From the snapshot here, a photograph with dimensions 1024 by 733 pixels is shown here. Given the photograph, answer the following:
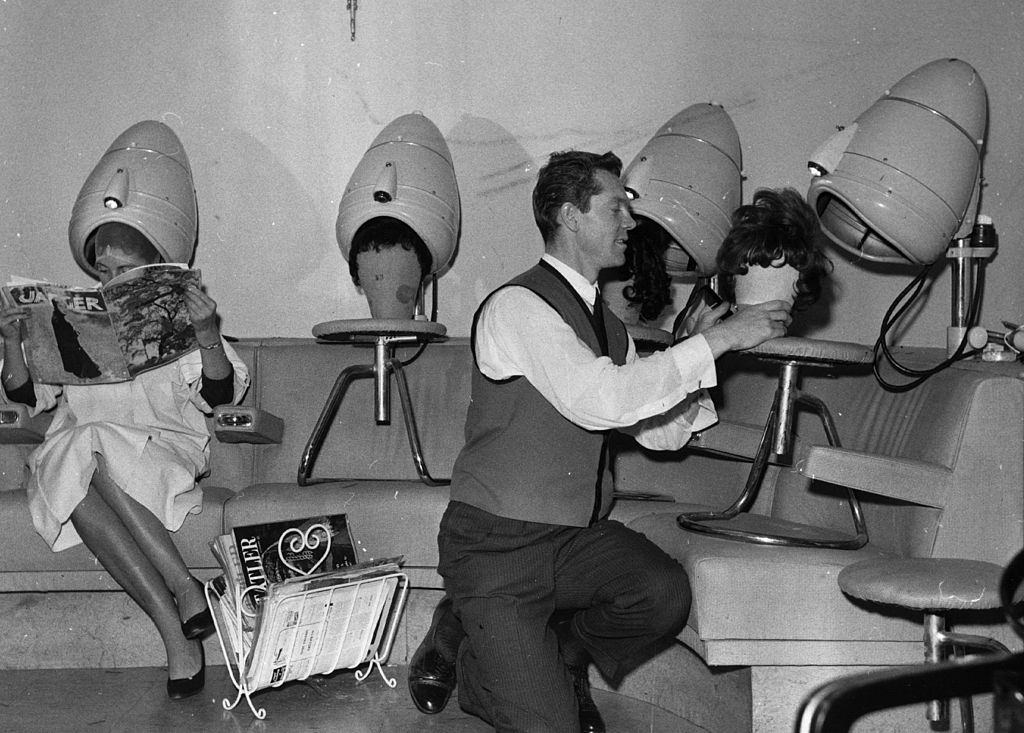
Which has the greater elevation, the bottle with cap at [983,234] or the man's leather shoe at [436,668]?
the bottle with cap at [983,234]

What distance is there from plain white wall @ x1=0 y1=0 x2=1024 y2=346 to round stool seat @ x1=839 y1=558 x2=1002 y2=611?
171cm

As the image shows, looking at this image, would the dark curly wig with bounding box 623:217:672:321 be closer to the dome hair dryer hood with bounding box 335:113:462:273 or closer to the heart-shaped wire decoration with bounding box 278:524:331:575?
the dome hair dryer hood with bounding box 335:113:462:273

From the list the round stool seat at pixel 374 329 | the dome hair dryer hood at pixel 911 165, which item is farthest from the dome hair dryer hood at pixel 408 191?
the dome hair dryer hood at pixel 911 165

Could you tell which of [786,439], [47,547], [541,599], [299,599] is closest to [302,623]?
[299,599]

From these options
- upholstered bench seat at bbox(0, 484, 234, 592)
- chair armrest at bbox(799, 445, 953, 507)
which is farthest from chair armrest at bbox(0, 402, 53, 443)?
chair armrest at bbox(799, 445, 953, 507)

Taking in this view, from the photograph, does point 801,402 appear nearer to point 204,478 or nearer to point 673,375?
point 673,375

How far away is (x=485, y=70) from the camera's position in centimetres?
351

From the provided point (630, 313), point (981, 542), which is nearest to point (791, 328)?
point (630, 313)

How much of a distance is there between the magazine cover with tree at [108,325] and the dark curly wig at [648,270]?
3.73ft

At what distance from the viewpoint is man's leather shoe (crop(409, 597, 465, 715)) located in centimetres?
241

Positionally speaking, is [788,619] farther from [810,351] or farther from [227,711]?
[227,711]

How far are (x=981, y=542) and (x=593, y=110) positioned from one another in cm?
191

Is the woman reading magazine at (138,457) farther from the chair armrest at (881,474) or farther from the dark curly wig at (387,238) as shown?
the chair armrest at (881,474)

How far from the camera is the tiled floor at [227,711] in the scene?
2.36 m
